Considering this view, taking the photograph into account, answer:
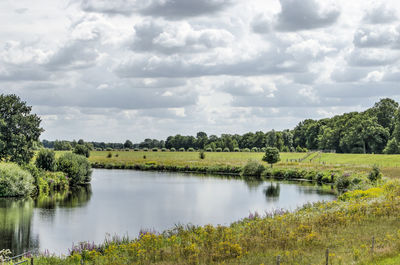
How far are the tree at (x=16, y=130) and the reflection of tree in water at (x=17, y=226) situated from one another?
32.3 feet

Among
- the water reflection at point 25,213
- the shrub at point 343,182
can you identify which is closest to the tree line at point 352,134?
the shrub at point 343,182

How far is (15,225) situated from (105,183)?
120 feet

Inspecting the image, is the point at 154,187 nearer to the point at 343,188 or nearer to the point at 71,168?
the point at 71,168

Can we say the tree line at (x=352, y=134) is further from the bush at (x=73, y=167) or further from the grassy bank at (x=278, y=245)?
the grassy bank at (x=278, y=245)

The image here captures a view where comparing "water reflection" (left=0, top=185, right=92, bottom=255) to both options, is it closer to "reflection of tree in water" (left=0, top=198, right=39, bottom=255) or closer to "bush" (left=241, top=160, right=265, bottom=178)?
"reflection of tree in water" (left=0, top=198, right=39, bottom=255)

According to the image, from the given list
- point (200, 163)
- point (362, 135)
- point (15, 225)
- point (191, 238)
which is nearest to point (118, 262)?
point (191, 238)

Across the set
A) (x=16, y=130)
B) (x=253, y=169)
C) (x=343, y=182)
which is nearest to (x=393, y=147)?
(x=253, y=169)

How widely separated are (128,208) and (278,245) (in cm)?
2807

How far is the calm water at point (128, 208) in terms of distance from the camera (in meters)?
30.9

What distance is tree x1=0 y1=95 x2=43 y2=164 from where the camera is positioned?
55.8 metres

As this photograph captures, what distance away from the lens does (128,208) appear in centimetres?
4469

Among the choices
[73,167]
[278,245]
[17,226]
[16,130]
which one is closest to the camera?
[278,245]

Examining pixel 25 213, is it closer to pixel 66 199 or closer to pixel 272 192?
pixel 66 199

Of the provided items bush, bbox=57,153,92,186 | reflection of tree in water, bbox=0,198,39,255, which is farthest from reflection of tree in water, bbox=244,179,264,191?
reflection of tree in water, bbox=0,198,39,255
